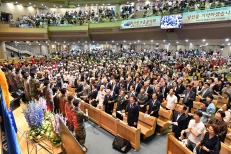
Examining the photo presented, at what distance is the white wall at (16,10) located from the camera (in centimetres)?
Result: 2323

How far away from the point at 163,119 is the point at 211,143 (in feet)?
9.90

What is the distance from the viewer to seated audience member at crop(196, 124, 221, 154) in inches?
121

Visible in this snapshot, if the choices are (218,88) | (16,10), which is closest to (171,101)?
(218,88)

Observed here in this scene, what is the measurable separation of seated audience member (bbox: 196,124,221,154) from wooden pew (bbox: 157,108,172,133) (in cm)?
245

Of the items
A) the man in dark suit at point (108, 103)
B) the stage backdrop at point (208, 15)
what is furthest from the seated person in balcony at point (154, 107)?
the stage backdrop at point (208, 15)

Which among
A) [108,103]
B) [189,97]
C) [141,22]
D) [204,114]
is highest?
[141,22]

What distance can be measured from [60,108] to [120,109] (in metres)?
2.03

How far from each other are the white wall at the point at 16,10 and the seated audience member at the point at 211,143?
1087 inches

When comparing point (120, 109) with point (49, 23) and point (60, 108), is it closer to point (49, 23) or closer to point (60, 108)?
point (60, 108)

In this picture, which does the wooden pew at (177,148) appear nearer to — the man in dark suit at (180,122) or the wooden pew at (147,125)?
the man in dark suit at (180,122)

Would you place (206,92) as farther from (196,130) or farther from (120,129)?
(120,129)

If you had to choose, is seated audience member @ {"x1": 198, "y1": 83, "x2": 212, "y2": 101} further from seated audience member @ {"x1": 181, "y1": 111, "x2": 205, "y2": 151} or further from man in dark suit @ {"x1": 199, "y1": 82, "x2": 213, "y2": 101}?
seated audience member @ {"x1": 181, "y1": 111, "x2": 205, "y2": 151}

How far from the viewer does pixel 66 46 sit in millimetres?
30062

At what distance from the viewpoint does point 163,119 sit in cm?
618
